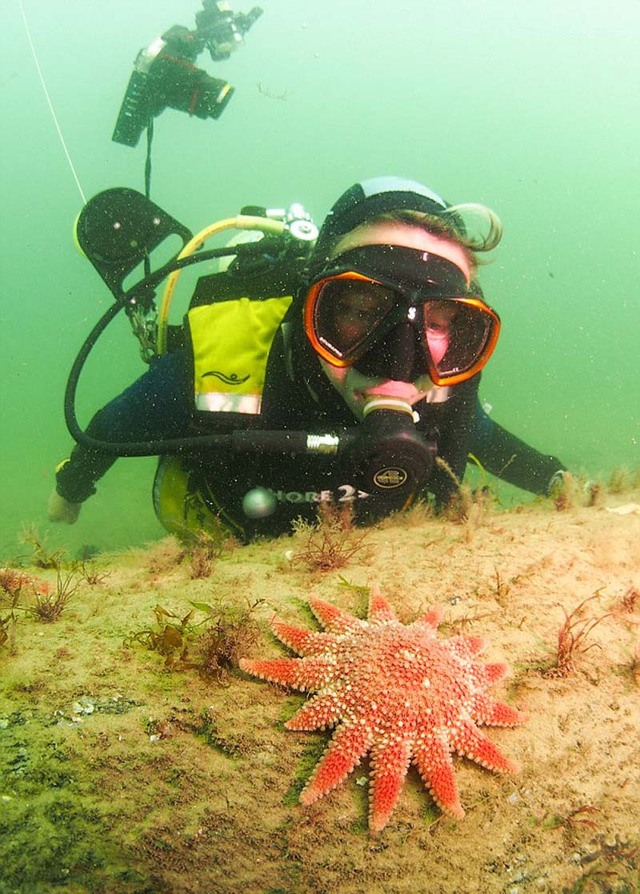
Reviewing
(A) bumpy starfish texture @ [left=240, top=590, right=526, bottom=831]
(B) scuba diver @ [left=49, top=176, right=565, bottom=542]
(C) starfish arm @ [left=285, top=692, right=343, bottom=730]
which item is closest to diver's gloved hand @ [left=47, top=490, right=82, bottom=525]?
(B) scuba diver @ [left=49, top=176, right=565, bottom=542]

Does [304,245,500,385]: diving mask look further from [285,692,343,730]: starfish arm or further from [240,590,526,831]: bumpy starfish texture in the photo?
[285,692,343,730]: starfish arm

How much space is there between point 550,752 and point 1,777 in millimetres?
2239

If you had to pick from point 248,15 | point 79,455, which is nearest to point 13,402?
point 248,15

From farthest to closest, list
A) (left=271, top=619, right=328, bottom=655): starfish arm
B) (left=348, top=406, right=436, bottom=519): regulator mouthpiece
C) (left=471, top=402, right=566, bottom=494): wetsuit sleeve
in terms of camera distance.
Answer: (left=471, top=402, right=566, bottom=494): wetsuit sleeve
(left=348, top=406, right=436, bottom=519): regulator mouthpiece
(left=271, top=619, right=328, bottom=655): starfish arm

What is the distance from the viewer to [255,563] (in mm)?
3580

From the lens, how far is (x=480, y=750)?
6.60 ft

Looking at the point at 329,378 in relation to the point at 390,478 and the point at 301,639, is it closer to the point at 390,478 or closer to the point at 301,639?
the point at 390,478

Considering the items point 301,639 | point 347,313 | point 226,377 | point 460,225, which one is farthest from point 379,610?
point 460,225

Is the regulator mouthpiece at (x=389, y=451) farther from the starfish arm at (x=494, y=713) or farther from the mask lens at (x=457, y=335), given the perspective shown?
the starfish arm at (x=494, y=713)

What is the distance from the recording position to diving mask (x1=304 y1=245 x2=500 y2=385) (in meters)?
3.58

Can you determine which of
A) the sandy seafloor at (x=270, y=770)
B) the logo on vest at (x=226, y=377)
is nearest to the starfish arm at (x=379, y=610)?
the sandy seafloor at (x=270, y=770)

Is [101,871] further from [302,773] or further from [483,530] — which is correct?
[483,530]

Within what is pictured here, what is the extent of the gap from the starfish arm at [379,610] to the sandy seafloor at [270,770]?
0.27m

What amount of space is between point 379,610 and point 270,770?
853 mm
